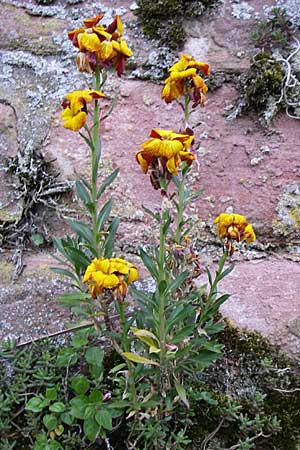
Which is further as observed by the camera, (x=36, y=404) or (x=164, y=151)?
(x=36, y=404)

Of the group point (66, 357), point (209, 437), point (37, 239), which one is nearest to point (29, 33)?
point (37, 239)

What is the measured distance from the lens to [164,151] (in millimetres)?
1278

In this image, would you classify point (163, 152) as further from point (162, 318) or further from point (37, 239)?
point (37, 239)

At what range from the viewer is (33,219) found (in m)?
2.16

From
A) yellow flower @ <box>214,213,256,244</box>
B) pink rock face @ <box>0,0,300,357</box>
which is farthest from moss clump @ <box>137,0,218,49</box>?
yellow flower @ <box>214,213,256,244</box>

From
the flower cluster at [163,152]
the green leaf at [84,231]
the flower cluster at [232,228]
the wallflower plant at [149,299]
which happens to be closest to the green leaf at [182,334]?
the wallflower plant at [149,299]

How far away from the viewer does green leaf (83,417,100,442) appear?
1.59m

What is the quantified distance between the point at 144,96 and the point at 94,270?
1.20 m

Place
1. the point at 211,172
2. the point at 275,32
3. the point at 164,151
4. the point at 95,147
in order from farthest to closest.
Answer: the point at 275,32 < the point at 211,172 < the point at 95,147 < the point at 164,151

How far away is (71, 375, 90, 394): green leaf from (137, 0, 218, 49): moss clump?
1.41m

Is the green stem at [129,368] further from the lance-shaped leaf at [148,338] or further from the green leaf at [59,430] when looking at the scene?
the green leaf at [59,430]

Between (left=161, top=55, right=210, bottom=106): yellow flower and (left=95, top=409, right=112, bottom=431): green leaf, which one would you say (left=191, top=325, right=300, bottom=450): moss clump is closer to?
(left=95, top=409, right=112, bottom=431): green leaf

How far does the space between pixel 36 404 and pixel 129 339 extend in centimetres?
36

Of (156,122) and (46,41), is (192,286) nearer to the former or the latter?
(156,122)
